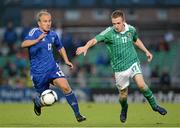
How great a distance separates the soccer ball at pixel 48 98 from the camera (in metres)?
12.7

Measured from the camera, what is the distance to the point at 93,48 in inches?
1091

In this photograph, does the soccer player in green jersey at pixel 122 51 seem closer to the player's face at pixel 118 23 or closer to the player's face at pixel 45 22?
the player's face at pixel 118 23

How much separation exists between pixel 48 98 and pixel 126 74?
5.52 feet

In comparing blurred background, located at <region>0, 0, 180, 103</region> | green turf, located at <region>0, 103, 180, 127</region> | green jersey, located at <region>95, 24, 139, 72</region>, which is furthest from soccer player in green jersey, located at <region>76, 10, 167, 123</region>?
blurred background, located at <region>0, 0, 180, 103</region>

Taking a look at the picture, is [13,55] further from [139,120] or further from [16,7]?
[139,120]

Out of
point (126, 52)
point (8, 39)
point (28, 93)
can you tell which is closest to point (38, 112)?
point (126, 52)

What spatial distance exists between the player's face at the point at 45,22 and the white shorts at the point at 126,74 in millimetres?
1767

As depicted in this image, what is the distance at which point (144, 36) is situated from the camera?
28703mm

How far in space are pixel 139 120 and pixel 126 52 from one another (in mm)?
1837

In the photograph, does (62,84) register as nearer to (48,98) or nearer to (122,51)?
(48,98)

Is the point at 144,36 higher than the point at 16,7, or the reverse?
the point at 16,7

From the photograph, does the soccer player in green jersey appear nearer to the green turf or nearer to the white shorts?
the white shorts

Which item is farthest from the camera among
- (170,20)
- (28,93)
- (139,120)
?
(170,20)

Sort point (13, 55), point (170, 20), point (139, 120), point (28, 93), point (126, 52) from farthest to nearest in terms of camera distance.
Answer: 1. point (170, 20)
2. point (13, 55)
3. point (28, 93)
4. point (139, 120)
5. point (126, 52)
